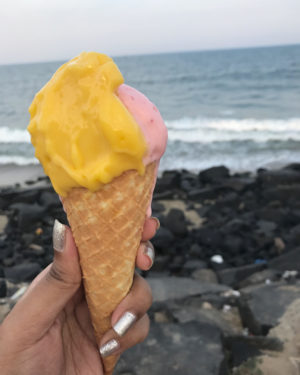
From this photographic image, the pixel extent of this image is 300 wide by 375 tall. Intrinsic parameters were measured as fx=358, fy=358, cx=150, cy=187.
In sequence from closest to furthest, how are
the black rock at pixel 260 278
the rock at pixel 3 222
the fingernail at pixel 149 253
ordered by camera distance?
1. the fingernail at pixel 149 253
2. the black rock at pixel 260 278
3. the rock at pixel 3 222

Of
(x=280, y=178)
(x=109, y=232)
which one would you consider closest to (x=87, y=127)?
(x=109, y=232)

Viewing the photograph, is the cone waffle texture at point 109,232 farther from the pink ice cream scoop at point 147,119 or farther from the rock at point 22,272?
the rock at point 22,272

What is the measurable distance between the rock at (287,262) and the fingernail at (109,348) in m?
3.75

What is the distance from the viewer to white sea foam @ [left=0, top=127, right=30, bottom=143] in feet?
55.1

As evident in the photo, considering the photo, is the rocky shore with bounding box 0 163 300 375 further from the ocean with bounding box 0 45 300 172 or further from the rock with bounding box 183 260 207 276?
the ocean with bounding box 0 45 300 172

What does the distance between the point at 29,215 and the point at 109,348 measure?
577 cm

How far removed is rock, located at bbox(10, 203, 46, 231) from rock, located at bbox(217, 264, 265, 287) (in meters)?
4.09

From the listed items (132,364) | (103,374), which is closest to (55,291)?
(103,374)

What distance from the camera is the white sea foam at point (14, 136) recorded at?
16795 mm

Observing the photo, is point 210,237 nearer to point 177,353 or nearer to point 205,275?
point 205,275

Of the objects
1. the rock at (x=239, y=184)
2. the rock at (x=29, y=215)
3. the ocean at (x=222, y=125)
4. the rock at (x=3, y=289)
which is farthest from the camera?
the ocean at (x=222, y=125)

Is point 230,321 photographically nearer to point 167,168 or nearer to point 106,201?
point 106,201

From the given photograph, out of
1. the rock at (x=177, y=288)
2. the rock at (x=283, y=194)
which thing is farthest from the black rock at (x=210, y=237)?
the rock at (x=283, y=194)

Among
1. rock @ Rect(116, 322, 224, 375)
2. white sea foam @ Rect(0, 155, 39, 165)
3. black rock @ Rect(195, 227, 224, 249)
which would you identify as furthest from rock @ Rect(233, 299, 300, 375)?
white sea foam @ Rect(0, 155, 39, 165)
